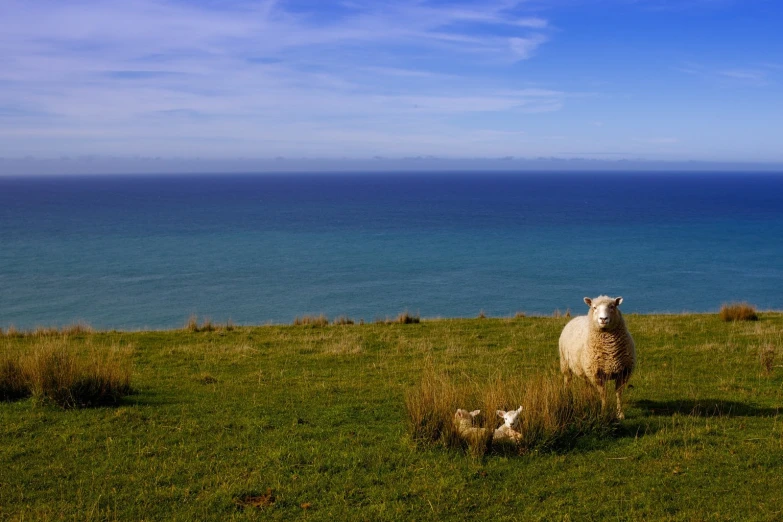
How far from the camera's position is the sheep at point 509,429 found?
8.70 m

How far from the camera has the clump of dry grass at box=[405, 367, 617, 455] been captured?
874 cm

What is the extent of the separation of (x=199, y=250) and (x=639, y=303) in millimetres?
52683

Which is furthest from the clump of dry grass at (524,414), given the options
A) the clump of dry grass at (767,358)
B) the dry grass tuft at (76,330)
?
the dry grass tuft at (76,330)

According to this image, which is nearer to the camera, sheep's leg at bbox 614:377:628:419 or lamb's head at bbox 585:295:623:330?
sheep's leg at bbox 614:377:628:419

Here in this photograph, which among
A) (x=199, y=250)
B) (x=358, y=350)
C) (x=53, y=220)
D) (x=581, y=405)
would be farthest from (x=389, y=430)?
(x=53, y=220)

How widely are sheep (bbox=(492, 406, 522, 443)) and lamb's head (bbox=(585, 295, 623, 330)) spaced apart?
2.24 m

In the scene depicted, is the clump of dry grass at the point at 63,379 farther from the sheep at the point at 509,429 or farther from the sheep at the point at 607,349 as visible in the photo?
the sheep at the point at 607,349

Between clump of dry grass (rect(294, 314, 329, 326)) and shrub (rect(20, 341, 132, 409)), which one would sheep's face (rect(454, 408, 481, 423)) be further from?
clump of dry grass (rect(294, 314, 329, 326))

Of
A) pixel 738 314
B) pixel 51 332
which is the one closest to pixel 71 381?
pixel 51 332

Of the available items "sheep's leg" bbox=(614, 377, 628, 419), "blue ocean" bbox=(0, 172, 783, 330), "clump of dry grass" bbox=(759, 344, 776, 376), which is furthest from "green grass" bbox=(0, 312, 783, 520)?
"blue ocean" bbox=(0, 172, 783, 330)

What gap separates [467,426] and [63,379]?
7.17 metres

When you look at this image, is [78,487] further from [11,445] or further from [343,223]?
[343,223]

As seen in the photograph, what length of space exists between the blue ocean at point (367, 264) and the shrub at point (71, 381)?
29.4m

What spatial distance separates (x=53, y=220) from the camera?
4510 inches
